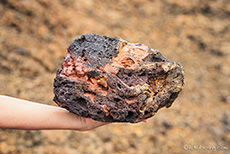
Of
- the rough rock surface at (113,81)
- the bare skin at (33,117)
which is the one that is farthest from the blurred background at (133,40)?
the rough rock surface at (113,81)

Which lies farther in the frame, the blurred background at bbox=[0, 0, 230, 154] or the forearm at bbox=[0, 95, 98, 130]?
the blurred background at bbox=[0, 0, 230, 154]

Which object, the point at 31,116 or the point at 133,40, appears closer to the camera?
the point at 31,116

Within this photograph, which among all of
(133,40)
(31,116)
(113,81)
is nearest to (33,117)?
(31,116)

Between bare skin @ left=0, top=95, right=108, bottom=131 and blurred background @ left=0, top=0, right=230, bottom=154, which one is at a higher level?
bare skin @ left=0, top=95, right=108, bottom=131

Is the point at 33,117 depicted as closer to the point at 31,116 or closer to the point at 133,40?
the point at 31,116

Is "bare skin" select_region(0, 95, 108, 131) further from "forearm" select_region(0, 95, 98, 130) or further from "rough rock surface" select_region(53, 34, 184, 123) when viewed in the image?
"rough rock surface" select_region(53, 34, 184, 123)

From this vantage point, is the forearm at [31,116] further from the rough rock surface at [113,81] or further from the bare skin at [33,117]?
the rough rock surface at [113,81]

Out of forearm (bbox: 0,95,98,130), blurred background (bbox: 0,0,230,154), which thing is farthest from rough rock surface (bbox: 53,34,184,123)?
blurred background (bbox: 0,0,230,154)
